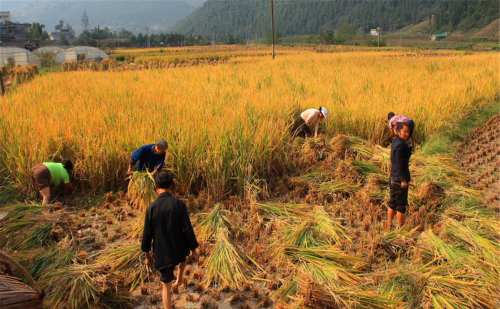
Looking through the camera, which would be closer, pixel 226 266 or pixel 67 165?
pixel 226 266

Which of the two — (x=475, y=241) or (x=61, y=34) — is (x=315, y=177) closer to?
(x=475, y=241)

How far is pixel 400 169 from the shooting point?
3.34 metres

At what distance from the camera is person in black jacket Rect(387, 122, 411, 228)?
3332 millimetres

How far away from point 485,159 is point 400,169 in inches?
122

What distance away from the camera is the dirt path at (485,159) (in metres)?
4.34

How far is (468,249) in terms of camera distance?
293 centimetres

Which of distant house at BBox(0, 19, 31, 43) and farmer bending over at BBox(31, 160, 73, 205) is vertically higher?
distant house at BBox(0, 19, 31, 43)

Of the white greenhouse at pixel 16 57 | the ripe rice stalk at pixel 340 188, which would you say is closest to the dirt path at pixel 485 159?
the ripe rice stalk at pixel 340 188

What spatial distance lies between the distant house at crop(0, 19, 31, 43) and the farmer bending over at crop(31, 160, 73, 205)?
6333 centimetres

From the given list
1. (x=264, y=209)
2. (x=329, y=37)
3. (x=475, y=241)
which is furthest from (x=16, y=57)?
(x=329, y=37)

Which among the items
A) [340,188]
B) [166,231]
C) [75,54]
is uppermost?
[75,54]

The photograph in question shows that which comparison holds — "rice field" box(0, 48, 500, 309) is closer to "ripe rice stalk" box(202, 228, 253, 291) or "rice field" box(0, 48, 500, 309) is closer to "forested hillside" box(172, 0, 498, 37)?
"ripe rice stalk" box(202, 228, 253, 291)

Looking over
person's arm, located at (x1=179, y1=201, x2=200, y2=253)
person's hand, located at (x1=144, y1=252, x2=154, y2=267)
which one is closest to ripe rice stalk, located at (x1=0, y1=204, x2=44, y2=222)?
person's hand, located at (x1=144, y1=252, x2=154, y2=267)

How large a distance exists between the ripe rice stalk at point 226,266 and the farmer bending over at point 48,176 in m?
2.26
